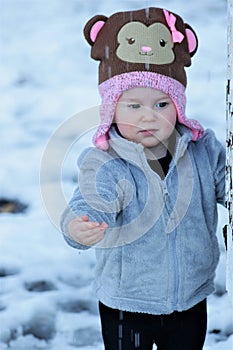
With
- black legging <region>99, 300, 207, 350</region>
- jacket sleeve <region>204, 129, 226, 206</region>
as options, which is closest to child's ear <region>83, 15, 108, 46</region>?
jacket sleeve <region>204, 129, 226, 206</region>

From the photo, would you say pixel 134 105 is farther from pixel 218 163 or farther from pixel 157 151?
pixel 218 163

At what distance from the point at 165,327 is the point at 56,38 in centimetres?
267

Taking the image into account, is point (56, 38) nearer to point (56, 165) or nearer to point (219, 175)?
point (56, 165)

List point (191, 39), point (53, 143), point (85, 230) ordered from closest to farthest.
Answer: point (85, 230), point (191, 39), point (53, 143)

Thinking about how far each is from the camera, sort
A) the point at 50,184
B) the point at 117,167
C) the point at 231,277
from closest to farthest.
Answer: the point at 231,277 < the point at 117,167 < the point at 50,184

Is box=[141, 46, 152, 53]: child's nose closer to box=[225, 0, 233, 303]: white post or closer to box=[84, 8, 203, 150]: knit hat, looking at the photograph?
box=[84, 8, 203, 150]: knit hat

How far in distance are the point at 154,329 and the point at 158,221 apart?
10.9 inches

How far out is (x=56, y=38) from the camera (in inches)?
180

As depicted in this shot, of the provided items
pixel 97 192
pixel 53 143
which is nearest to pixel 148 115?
pixel 97 192

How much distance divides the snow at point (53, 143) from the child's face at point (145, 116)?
0.17 meters

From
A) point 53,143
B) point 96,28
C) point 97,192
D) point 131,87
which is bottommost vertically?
point 53,143

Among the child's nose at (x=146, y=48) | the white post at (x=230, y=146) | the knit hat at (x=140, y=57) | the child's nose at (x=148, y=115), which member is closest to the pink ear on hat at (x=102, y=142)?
the knit hat at (x=140, y=57)

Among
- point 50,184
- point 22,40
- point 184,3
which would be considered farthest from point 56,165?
point 184,3

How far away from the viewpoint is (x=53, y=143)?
3.27 metres
